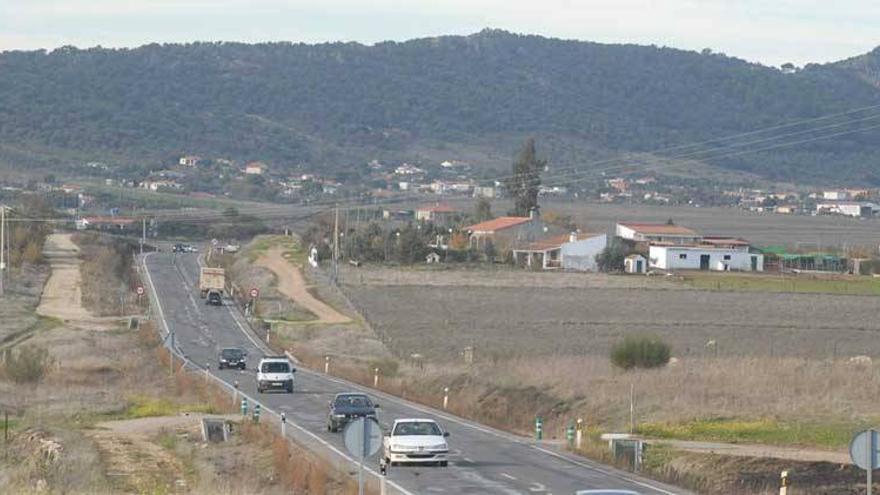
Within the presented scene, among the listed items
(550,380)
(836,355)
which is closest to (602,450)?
(550,380)

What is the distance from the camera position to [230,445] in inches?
1668

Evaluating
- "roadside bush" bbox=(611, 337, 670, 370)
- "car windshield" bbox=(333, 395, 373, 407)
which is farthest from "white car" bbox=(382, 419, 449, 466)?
"roadside bush" bbox=(611, 337, 670, 370)

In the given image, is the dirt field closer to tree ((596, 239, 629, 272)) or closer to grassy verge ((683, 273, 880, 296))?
grassy verge ((683, 273, 880, 296))

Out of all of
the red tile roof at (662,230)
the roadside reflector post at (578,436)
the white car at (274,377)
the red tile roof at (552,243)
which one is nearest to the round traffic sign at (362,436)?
the roadside reflector post at (578,436)

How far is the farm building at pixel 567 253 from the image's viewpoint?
123m

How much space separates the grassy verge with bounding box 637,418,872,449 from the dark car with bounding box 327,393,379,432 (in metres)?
7.17

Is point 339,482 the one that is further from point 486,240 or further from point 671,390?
point 486,240

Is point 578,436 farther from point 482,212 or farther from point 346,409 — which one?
point 482,212

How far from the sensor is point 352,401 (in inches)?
1839

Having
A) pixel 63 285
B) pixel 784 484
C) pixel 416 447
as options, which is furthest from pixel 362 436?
pixel 63 285

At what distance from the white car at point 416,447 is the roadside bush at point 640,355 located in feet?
78.0

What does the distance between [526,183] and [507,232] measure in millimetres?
26693

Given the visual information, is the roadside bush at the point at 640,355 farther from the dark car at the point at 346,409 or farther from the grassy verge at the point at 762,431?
the dark car at the point at 346,409

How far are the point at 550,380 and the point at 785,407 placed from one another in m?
10.7
